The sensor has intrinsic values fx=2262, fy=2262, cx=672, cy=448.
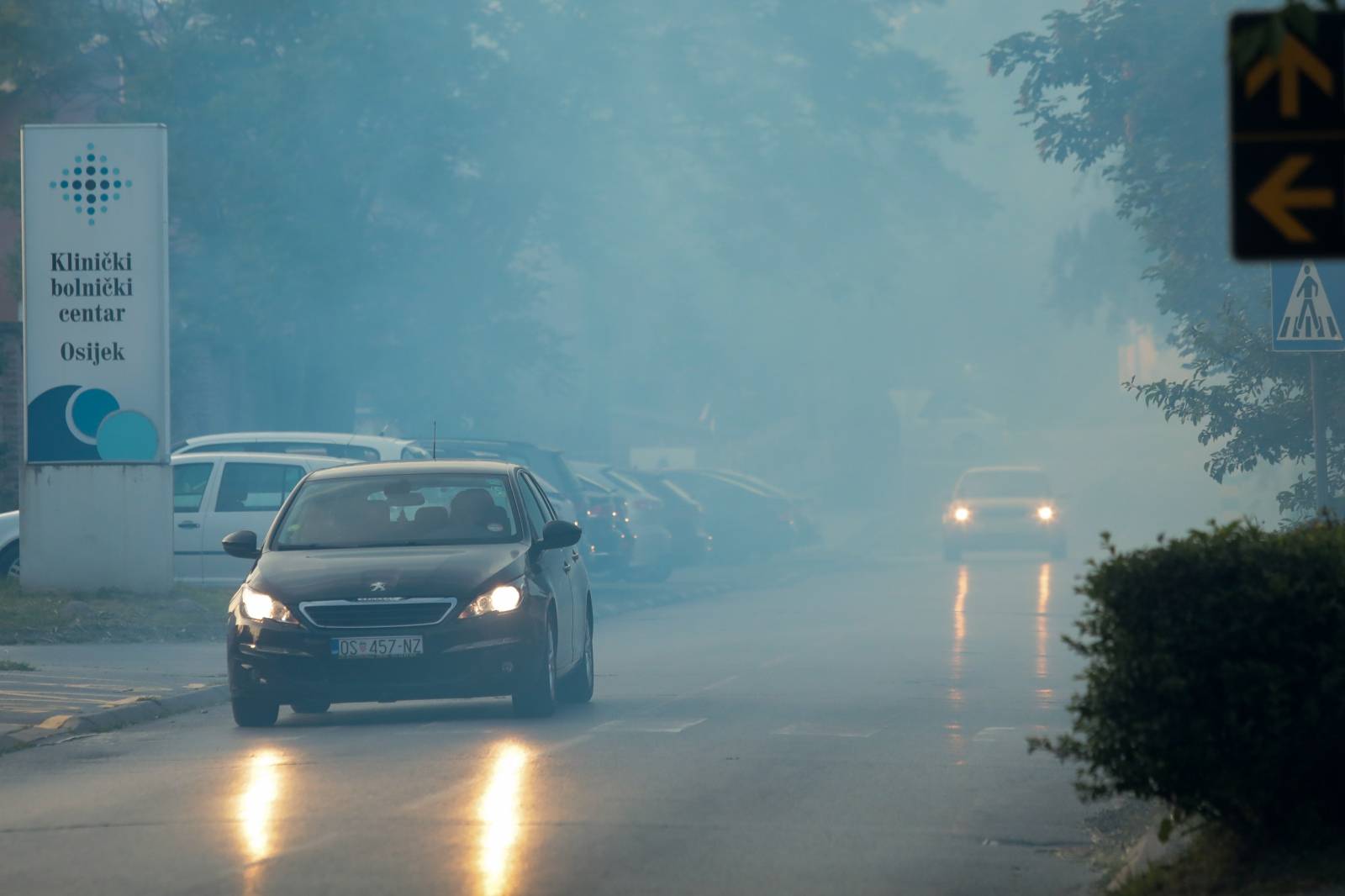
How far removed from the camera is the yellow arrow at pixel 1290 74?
18.8 feet

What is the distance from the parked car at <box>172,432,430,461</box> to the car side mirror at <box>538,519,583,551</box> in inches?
331

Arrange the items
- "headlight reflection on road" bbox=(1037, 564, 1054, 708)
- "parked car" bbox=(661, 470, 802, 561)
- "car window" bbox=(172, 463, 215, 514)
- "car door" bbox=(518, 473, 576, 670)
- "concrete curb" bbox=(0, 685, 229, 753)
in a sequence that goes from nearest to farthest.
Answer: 1. "concrete curb" bbox=(0, 685, 229, 753)
2. "car door" bbox=(518, 473, 576, 670)
3. "headlight reflection on road" bbox=(1037, 564, 1054, 708)
4. "car window" bbox=(172, 463, 215, 514)
5. "parked car" bbox=(661, 470, 802, 561)

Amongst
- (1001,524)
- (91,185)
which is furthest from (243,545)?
(1001,524)

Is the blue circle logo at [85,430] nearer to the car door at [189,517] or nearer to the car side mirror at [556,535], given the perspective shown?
the car door at [189,517]

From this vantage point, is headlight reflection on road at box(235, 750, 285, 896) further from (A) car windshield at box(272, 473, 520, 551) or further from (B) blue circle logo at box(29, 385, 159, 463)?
(B) blue circle logo at box(29, 385, 159, 463)

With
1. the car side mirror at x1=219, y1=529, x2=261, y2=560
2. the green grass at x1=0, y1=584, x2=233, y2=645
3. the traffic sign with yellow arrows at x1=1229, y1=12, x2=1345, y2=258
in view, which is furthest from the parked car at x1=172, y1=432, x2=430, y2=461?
the traffic sign with yellow arrows at x1=1229, y1=12, x2=1345, y2=258

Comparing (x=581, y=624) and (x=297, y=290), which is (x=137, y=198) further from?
(x=297, y=290)

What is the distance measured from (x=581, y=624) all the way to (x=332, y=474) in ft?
6.38

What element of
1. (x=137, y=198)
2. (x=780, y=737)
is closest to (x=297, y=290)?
(x=137, y=198)

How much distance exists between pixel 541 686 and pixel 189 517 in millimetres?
10681

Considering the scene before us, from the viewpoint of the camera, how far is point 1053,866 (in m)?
8.72

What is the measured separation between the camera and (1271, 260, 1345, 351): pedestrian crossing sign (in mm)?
13688

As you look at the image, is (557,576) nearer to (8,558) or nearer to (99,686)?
(99,686)

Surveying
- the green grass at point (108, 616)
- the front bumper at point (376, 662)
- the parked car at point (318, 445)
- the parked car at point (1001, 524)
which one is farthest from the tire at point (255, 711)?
the parked car at point (1001, 524)
